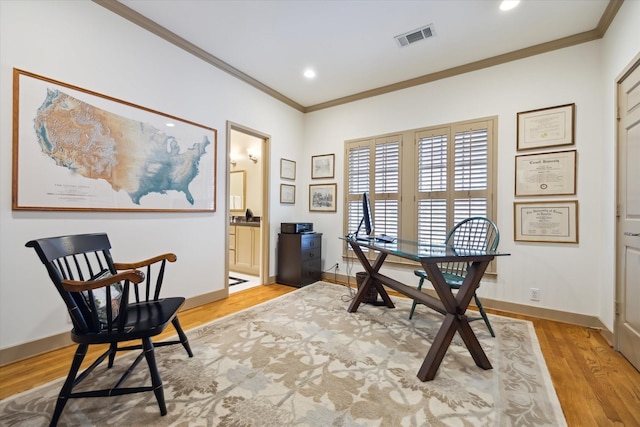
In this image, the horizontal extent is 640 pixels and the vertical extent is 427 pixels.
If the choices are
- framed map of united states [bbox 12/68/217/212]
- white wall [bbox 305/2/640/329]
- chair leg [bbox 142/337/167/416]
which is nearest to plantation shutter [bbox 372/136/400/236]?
white wall [bbox 305/2/640/329]

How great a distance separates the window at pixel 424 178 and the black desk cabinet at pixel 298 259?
627 mm

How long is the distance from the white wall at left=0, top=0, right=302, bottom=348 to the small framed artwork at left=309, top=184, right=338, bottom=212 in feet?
4.81

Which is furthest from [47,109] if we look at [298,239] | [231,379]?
[298,239]

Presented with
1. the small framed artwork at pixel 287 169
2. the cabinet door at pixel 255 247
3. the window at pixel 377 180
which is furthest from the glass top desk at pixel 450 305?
the cabinet door at pixel 255 247

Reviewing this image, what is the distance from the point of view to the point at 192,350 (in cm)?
205

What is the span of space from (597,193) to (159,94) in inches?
174

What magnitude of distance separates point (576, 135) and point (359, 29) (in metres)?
2.41

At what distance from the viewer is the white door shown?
6.27ft

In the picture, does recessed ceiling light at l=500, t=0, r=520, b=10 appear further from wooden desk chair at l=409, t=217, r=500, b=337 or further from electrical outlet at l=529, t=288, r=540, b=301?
electrical outlet at l=529, t=288, r=540, b=301

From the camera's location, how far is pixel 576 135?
269 centimetres

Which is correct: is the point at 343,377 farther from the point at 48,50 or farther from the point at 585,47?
the point at 585,47

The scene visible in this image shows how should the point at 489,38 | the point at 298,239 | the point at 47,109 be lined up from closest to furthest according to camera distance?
the point at 47,109 → the point at 489,38 → the point at 298,239

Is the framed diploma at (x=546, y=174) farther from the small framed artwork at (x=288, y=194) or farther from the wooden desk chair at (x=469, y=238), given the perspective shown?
the small framed artwork at (x=288, y=194)

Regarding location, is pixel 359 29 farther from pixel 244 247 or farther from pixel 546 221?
pixel 244 247
